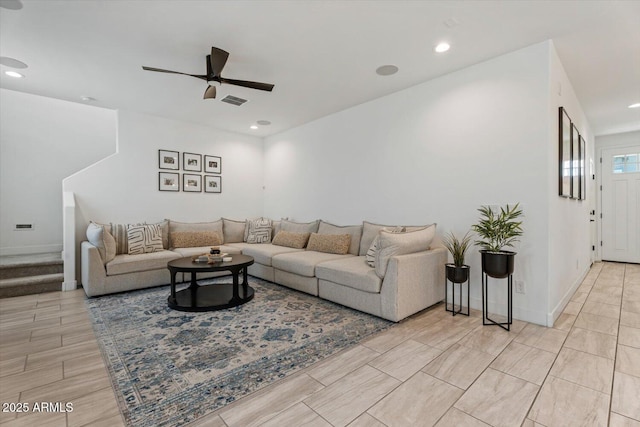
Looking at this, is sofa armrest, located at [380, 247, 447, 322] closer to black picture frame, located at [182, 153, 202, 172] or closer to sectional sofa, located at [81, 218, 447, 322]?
sectional sofa, located at [81, 218, 447, 322]

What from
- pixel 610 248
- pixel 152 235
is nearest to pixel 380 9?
pixel 152 235

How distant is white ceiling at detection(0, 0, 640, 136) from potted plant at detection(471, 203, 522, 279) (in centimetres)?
161

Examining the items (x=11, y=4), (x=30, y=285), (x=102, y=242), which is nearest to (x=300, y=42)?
(x=11, y=4)

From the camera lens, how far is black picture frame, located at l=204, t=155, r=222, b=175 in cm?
554

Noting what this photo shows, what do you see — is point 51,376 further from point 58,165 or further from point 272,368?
point 58,165

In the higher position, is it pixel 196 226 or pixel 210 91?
pixel 210 91

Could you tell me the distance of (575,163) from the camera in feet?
11.9

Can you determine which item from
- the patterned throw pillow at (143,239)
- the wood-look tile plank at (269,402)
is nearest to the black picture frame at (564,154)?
the wood-look tile plank at (269,402)

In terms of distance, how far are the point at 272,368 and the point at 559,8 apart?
343cm

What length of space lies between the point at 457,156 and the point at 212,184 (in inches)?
170

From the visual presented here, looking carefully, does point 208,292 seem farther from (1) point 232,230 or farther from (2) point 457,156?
(2) point 457,156

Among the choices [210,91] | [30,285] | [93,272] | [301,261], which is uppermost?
[210,91]

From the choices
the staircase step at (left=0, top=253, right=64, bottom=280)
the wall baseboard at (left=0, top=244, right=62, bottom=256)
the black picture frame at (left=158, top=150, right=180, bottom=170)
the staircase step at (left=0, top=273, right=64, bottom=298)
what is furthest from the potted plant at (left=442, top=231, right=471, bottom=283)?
the wall baseboard at (left=0, top=244, right=62, bottom=256)

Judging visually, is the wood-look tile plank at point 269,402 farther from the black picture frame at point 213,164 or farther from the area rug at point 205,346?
the black picture frame at point 213,164
